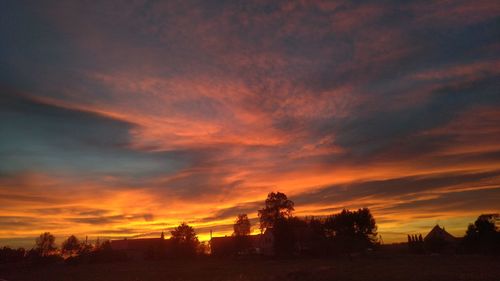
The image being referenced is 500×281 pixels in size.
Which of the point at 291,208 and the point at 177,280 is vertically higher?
the point at 291,208

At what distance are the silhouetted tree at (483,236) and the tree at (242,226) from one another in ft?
178

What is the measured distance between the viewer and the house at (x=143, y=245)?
101 m

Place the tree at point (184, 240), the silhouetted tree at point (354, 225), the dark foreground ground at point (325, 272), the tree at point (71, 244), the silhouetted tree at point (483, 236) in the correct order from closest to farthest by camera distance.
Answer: the dark foreground ground at point (325, 272) → the silhouetted tree at point (483, 236) → the tree at point (184, 240) → the silhouetted tree at point (354, 225) → the tree at point (71, 244)

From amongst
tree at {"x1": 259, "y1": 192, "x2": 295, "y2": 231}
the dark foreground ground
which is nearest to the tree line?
tree at {"x1": 259, "y1": 192, "x2": 295, "y2": 231}

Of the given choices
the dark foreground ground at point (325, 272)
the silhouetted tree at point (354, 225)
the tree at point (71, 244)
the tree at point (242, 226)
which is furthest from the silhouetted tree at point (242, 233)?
the tree at point (71, 244)

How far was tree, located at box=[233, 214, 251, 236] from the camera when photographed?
371 ft

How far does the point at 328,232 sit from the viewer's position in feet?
350

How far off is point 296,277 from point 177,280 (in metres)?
11.9

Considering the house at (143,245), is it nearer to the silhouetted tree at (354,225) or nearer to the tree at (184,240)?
the tree at (184,240)

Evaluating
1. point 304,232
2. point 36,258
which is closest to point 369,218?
point 304,232

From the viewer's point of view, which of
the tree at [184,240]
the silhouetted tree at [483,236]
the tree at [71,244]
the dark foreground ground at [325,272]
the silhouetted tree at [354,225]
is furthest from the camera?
the tree at [71,244]

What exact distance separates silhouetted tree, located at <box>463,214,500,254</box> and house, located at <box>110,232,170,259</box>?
71.0 metres

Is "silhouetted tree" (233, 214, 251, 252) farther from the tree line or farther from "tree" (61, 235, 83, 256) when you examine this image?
"tree" (61, 235, 83, 256)

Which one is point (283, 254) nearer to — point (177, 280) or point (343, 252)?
point (343, 252)
